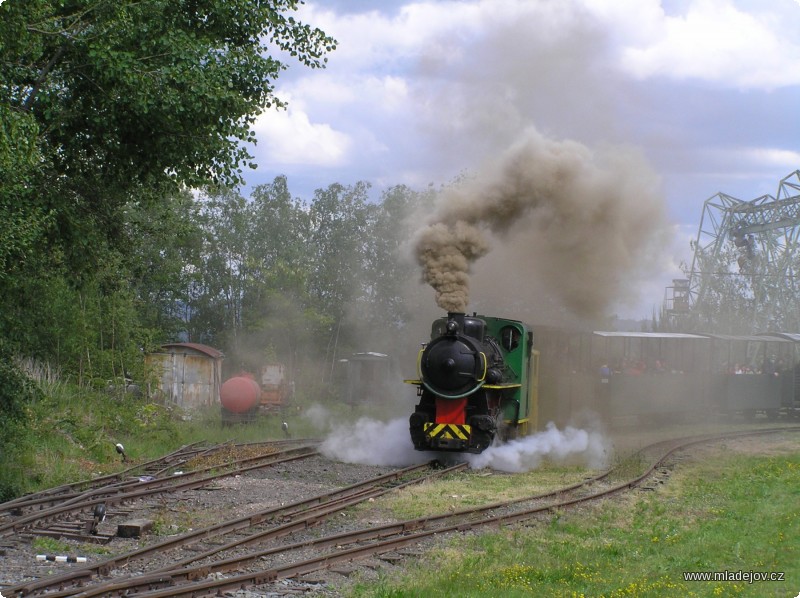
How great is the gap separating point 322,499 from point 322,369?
26080 millimetres

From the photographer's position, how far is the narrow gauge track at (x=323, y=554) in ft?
22.2

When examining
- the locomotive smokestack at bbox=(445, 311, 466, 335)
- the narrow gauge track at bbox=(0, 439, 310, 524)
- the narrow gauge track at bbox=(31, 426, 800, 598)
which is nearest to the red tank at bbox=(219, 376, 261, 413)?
the narrow gauge track at bbox=(0, 439, 310, 524)

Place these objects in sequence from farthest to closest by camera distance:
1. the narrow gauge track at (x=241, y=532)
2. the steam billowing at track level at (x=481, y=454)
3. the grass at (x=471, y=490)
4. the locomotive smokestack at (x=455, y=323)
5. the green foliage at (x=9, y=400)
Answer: the steam billowing at track level at (x=481, y=454)
the locomotive smokestack at (x=455, y=323)
the green foliage at (x=9, y=400)
the grass at (x=471, y=490)
the narrow gauge track at (x=241, y=532)

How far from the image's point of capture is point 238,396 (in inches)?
901

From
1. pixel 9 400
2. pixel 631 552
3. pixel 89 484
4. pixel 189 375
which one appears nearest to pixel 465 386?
pixel 631 552

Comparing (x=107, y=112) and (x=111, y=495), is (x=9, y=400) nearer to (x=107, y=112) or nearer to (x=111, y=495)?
(x=111, y=495)

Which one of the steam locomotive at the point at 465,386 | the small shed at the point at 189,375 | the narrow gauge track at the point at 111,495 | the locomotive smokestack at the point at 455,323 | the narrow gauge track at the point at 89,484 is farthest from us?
the small shed at the point at 189,375

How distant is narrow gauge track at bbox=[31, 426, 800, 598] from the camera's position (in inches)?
266

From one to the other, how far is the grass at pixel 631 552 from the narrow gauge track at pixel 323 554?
0.36 m

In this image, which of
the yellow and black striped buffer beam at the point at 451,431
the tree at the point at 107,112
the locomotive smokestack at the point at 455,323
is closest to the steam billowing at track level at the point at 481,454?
the yellow and black striped buffer beam at the point at 451,431

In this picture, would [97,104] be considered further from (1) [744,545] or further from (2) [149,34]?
(1) [744,545]

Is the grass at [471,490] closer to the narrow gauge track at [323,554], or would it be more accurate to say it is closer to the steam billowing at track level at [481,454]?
the steam billowing at track level at [481,454]

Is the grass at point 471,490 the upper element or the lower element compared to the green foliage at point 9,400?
lower

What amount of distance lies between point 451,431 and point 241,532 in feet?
19.4
